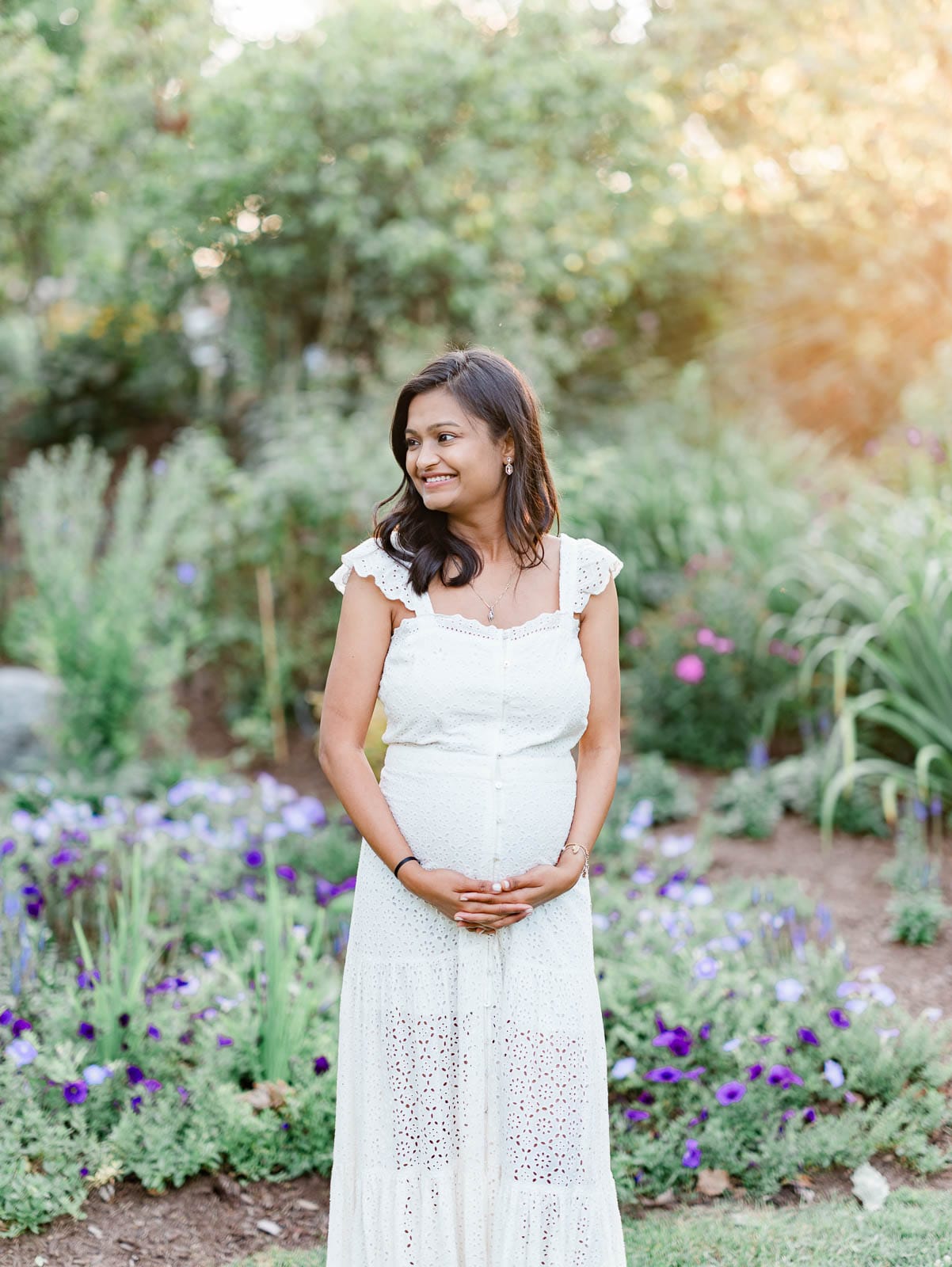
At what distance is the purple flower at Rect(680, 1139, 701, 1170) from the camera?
2984 millimetres

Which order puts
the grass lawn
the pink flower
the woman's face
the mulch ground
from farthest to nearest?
the pink flower
the mulch ground
the grass lawn
the woman's face

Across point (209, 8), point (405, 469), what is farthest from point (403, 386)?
point (209, 8)

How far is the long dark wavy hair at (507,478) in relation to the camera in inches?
87.4

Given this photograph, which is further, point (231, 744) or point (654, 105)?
point (654, 105)

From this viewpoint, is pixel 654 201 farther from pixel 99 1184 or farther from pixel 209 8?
pixel 99 1184

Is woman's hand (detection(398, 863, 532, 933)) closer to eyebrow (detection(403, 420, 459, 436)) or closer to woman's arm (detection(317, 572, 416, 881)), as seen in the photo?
woman's arm (detection(317, 572, 416, 881))

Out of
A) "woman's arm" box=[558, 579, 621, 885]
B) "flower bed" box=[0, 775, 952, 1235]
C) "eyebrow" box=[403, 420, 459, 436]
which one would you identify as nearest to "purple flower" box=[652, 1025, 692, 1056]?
"flower bed" box=[0, 775, 952, 1235]

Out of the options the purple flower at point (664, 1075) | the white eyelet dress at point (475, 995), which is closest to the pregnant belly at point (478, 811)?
the white eyelet dress at point (475, 995)

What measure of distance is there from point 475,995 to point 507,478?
95 centimetres

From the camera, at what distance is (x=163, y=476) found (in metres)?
6.62

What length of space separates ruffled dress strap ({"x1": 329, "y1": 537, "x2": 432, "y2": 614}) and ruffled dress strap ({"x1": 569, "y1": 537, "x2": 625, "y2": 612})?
29 centimetres

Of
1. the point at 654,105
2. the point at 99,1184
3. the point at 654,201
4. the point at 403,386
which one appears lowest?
the point at 99,1184

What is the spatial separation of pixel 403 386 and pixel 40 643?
3766 millimetres

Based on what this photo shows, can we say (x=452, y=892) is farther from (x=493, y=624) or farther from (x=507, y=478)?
(x=507, y=478)
